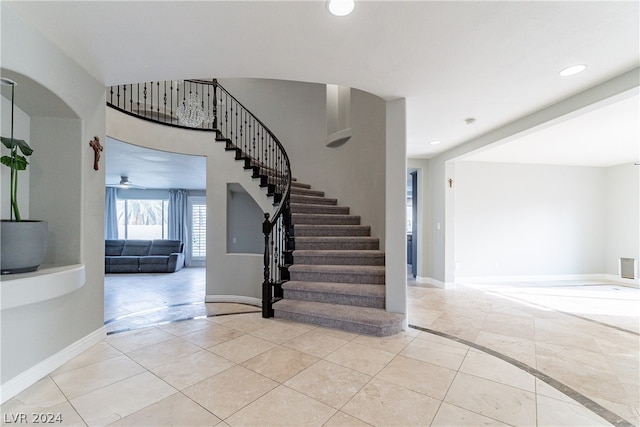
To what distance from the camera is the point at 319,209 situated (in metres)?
5.20

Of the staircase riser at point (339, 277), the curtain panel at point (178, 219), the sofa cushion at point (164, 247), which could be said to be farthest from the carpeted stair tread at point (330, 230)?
the curtain panel at point (178, 219)

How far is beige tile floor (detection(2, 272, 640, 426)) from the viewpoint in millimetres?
1742

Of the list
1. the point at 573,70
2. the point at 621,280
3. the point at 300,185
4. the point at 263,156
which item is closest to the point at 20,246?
the point at 300,185

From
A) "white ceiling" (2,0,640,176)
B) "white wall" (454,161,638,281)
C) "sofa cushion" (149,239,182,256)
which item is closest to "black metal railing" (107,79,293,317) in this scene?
"white ceiling" (2,0,640,176)

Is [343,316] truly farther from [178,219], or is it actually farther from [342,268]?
[178,219]

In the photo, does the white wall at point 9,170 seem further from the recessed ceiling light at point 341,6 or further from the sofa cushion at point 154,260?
the sofa cushion at point 154,260

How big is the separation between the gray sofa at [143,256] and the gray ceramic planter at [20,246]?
6345mm

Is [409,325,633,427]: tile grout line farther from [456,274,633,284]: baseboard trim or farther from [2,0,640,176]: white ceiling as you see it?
[456,274,633,284]: baseboard trim

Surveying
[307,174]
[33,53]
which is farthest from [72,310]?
[307,174]

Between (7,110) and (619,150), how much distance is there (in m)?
8.46

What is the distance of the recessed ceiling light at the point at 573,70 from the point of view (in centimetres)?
247

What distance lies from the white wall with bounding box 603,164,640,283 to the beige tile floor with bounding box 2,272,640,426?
4.13 metres

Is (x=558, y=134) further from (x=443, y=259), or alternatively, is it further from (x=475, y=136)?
(x=443, y=259)

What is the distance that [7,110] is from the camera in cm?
221
